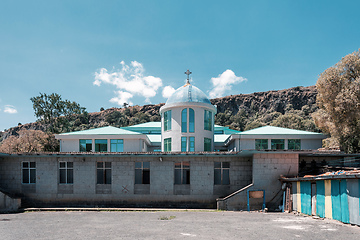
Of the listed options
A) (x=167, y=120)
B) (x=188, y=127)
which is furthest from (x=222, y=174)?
(x=167, y=120)

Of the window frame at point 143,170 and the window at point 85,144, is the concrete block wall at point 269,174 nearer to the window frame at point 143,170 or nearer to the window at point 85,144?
the window frame at point 143,170

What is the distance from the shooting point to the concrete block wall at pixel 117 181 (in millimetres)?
23312

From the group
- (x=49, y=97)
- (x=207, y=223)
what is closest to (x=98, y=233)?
(x=207, y=223)

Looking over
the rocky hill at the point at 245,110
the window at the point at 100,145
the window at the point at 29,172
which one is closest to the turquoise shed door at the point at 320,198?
the window at the point at 29,172

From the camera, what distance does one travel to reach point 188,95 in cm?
3172

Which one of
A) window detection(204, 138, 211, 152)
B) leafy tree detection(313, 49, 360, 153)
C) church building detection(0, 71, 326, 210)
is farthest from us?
window detection(204, 138, 211, 152)

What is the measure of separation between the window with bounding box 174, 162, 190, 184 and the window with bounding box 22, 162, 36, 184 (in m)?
11.3

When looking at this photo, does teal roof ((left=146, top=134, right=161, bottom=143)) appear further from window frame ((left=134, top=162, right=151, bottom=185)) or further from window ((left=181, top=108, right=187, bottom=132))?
window frame ((left=134, top=162, right=151, bottom=185))

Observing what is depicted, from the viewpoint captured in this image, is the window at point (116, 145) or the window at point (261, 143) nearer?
the window at point (116, 145)

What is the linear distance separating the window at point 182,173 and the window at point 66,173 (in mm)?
8204

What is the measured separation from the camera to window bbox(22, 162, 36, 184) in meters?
24.6

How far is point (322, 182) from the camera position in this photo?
53.0 ft

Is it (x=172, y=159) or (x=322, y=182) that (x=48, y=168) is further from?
(x=322, y=182)

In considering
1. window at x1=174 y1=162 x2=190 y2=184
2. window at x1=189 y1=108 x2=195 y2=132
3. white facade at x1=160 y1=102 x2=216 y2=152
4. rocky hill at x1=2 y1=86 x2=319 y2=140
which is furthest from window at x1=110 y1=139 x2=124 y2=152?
rocky hill at x1=2 y1=86 x2=319 y2=140
